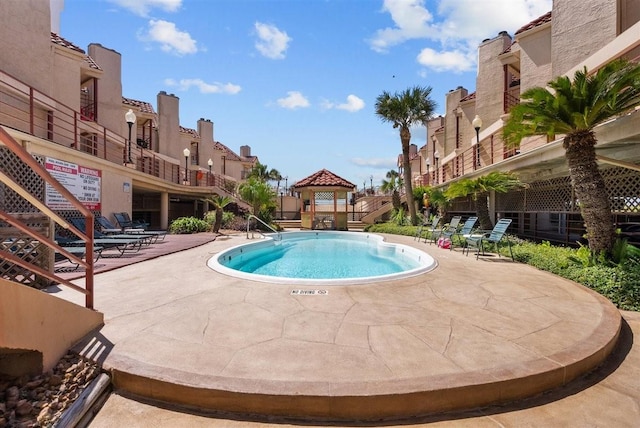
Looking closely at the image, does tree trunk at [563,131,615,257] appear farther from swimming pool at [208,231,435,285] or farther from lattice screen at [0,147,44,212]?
lattice screen at [0,147,44,212]

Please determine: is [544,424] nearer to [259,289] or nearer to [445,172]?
[259,289]

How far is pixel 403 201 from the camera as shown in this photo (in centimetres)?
2542

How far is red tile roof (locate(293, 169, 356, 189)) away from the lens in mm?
21766

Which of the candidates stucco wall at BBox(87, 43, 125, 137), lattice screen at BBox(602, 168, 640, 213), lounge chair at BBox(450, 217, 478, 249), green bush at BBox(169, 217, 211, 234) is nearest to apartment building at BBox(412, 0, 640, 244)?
lattice screen at BBox(602, 168, 640, 213)

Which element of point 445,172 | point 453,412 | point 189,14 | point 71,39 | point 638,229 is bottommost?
point 453,412

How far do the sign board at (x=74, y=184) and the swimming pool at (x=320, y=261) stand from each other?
5.49 m

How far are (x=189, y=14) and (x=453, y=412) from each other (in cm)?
1132

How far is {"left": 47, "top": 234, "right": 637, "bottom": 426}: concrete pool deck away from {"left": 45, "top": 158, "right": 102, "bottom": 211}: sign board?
613cm

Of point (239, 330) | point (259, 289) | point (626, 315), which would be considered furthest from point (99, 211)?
point (626, 315)

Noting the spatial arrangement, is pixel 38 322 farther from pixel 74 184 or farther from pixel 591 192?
pixel 74 184

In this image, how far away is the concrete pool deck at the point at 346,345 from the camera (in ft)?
8.48

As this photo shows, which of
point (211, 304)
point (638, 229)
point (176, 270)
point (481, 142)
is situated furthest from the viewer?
point (481, 142)

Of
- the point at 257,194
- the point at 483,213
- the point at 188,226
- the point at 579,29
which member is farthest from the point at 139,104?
the point at 579,29

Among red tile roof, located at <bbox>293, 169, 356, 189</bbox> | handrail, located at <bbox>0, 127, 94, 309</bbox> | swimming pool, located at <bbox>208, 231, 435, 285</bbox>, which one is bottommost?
swimming pool, located at <bbox>208, 231, 435, 285</bbox>
